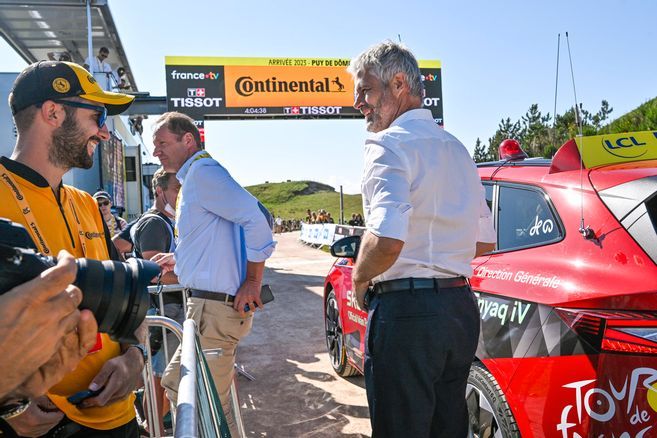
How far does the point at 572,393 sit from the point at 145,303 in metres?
1.69

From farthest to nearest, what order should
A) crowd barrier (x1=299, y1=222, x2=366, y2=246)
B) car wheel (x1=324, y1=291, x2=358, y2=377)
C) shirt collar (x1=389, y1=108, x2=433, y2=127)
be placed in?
crowd barrier (x1=299, y1=222, x2=366, y2=246), car wheel (x1=324, y1=291, x2=358, y2=377), shirt collar (x1=389, y1=108, x2=433, y2=127)

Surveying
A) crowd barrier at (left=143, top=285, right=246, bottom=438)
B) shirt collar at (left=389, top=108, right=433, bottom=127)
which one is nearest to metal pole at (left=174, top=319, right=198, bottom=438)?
crowd barrier at (left=143, top=285, right=246, bottom=438)

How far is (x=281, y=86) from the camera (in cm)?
1438

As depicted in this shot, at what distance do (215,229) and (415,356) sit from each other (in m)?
1.43

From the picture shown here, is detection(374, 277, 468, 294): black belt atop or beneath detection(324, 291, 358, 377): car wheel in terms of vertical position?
atop

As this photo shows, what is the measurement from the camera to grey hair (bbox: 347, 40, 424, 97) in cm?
220

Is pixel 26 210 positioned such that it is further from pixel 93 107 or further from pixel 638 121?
pixel 638 121

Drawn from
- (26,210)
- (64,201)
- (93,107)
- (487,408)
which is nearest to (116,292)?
(26,210)

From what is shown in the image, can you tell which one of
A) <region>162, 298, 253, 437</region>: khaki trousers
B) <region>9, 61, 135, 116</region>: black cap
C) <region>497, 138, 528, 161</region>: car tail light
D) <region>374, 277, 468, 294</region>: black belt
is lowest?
<region>162, 298, 253, 437</region>: khaki trousers

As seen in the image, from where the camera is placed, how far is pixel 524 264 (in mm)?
2549

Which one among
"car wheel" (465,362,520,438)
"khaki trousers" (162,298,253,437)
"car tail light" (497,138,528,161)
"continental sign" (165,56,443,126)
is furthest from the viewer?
"continental sign" (165,56,443,126)

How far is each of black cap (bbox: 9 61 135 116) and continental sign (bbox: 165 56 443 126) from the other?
1193cm

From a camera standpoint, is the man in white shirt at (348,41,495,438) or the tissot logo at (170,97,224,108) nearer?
the man in white shirt at (348,41,495,438)

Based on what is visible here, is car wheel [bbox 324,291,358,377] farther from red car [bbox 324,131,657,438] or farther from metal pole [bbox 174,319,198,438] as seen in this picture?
metal pole [bbox 174,319,198,438]
